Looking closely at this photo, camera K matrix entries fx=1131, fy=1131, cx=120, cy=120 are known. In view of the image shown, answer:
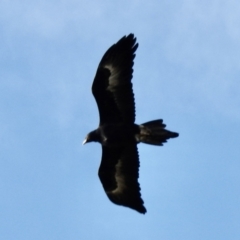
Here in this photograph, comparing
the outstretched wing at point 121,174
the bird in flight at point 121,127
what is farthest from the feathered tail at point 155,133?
the outstretched wing at point 121,174

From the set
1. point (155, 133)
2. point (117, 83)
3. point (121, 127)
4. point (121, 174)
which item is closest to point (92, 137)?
point (121, 127)

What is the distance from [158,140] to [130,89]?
1.39m

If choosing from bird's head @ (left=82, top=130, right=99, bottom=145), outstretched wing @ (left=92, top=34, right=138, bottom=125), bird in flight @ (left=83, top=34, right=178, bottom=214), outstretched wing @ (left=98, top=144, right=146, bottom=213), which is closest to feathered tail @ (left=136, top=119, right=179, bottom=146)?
bird in flight @ (left=83, top=34, right=178, bottom=214)

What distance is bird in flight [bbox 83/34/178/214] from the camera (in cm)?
2666

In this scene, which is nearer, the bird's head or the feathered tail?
the feathered tail

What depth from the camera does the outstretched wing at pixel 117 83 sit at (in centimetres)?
2672

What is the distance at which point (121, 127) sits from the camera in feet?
88.4

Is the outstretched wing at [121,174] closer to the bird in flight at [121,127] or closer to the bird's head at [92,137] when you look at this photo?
the bird in flight at [121,127]

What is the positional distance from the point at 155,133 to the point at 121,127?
2.91ft

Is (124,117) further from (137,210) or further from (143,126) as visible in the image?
(137,210)

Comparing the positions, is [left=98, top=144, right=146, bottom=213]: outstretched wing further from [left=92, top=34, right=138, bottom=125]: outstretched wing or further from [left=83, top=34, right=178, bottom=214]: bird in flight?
[left=92, top=34, right=138, bottom=125]: outstretched wing

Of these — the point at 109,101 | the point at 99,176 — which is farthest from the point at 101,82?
the point at 99,176

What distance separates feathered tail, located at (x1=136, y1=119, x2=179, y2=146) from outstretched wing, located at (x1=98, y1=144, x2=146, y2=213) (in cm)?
68

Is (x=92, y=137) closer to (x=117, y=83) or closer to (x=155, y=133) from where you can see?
(x=117, y=83)
